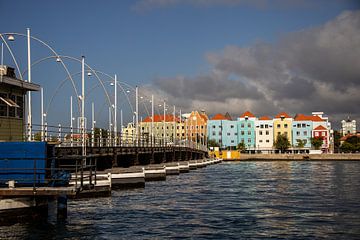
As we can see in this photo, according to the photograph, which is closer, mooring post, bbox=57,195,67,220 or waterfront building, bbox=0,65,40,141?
mooring post, bbox=57,195,67,220

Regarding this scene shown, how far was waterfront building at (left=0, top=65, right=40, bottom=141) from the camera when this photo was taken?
33.3 metres

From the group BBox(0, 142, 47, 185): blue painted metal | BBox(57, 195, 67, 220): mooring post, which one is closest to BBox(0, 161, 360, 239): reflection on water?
BBox(57, 195, 67, 220): mooring post

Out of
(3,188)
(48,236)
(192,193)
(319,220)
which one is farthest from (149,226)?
(192,193)

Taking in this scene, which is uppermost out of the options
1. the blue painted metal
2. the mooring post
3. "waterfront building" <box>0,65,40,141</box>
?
"waterfront building" <box>0,65,40,141</box>

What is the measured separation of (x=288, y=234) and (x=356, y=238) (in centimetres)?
329

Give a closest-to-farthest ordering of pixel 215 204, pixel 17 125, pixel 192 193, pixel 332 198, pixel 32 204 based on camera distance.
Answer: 1. pixel 32 204
2. pixel 17 125
3. pixel 215 204
4. pixel 332 198
5. pixel 192 193

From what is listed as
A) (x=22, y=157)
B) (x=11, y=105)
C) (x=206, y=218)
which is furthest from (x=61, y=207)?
(x=206, y=218)

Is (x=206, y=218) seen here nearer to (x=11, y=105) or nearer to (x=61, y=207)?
(x=61, y=207)

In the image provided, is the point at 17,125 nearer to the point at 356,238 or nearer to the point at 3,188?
the point at 3,188

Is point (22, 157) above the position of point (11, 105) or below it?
below

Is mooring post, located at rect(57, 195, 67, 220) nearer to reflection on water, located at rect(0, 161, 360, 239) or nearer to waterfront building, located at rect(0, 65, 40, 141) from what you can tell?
reflection on water, located at rect(0, 161, 360, 239)

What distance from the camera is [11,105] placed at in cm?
3353

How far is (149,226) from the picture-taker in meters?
30.6

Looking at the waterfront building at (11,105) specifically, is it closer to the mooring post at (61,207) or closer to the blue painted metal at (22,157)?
the blue painted metal at (22,157)
